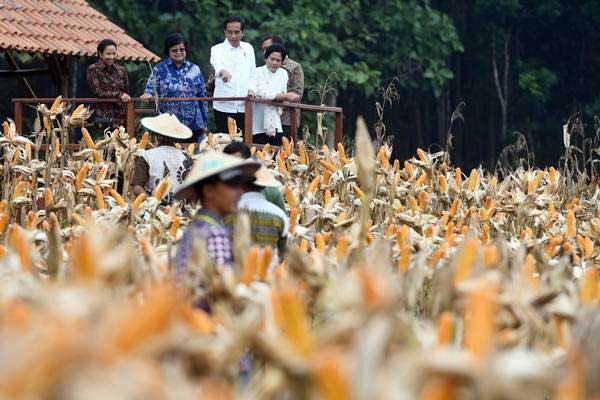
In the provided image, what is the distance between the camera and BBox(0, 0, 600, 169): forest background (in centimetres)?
2197

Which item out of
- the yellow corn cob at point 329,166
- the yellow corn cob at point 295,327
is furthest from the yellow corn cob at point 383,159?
the yellow corn cob at point 295,327

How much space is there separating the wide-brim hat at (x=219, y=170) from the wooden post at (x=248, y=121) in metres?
6.72

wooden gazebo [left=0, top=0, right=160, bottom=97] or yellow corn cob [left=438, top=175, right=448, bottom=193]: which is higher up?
wooden gazebo [left=0, top=0, right=160, bottom=97]

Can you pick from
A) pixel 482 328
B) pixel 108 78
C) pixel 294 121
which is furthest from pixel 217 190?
pixel 294 121

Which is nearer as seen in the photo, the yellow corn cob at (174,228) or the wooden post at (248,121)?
the yellow corn cob at (174,228)

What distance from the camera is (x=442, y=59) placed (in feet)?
85.6

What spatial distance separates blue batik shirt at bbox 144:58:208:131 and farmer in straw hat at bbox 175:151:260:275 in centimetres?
680

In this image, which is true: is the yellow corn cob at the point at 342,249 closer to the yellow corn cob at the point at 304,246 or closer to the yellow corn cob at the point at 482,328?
the yellow corn cob at the point at 304,246

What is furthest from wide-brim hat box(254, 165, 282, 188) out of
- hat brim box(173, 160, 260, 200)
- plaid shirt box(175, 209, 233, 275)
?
plaid shirt box(175, 209, 233, 275)

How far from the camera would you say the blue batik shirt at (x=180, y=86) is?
1139 centimetres

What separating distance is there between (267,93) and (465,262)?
8722 millimetres

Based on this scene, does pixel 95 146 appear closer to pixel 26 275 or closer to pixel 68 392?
pixel 26 275

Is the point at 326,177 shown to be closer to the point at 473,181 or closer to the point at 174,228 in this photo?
the point at 473,181

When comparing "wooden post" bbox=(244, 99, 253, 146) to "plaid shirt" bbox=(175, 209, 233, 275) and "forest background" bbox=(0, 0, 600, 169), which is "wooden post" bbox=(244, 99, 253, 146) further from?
"forest background" bbox=(0, 0, 600, 169)
